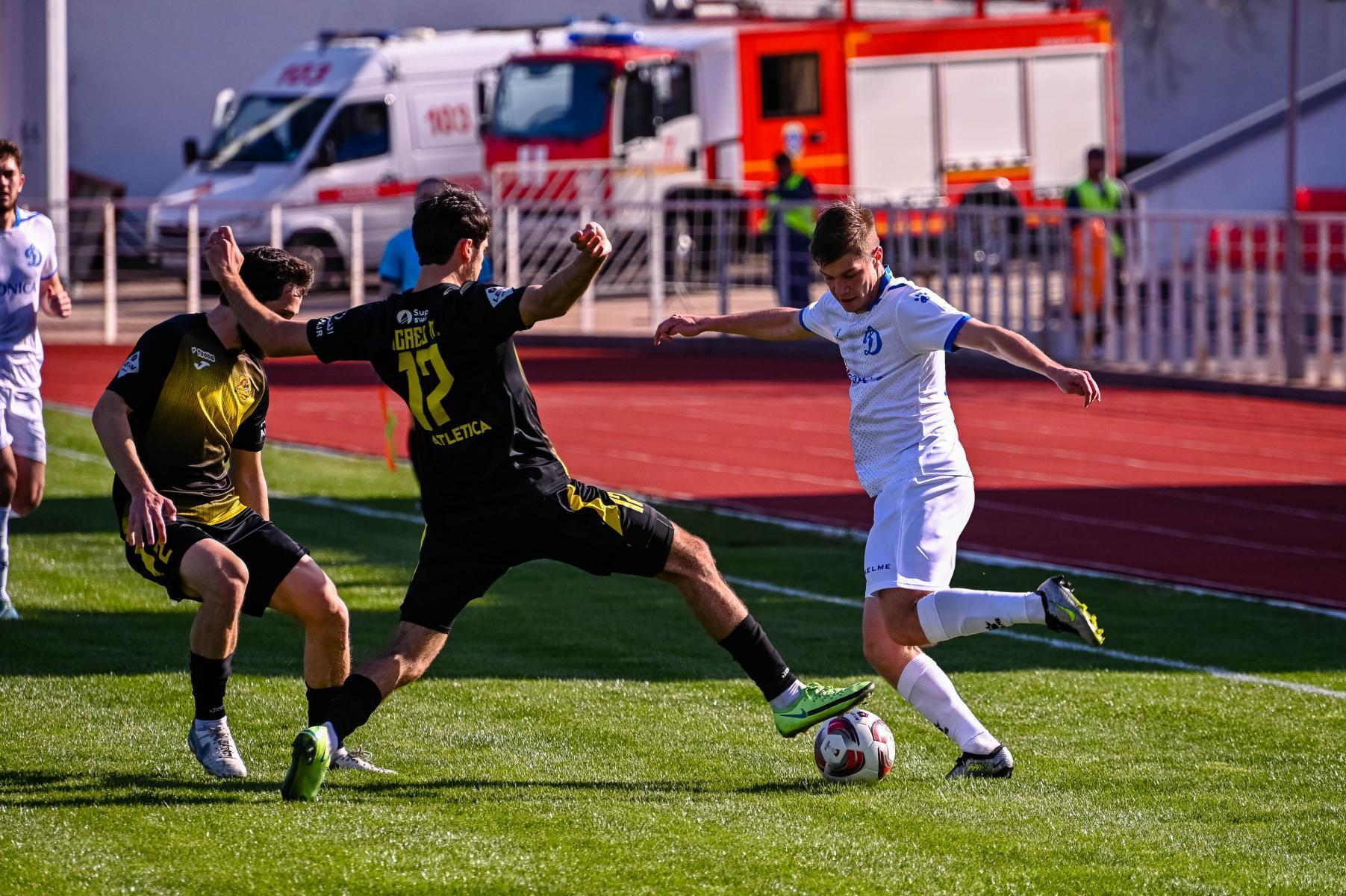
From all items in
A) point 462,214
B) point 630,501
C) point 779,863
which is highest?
point 462,214

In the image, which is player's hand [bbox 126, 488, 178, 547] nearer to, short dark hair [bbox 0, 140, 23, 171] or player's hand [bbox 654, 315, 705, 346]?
player's hand [bbox 654, 315, 705, 346]

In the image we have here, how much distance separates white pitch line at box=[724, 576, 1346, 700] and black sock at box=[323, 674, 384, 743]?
351 centimetres

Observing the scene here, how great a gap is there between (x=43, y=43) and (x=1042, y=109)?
595 inches

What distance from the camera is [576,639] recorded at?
26.7 ft

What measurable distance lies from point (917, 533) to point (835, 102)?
866 inches

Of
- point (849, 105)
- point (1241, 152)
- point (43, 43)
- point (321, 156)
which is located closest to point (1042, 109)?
point (849, 105)

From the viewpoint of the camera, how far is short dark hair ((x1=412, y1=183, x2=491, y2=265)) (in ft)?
17.8

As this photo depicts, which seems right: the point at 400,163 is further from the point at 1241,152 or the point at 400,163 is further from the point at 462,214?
the point at 462,214

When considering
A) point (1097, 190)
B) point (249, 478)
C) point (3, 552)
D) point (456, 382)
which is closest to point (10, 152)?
point (3, 552)

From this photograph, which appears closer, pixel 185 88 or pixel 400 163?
pixel 400 163

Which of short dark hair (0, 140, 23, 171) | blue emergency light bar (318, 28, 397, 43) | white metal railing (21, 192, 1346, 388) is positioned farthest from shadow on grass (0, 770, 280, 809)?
blue emergency light bar (318, 28, 397, 43)

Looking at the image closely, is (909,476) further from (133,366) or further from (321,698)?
(133,366)

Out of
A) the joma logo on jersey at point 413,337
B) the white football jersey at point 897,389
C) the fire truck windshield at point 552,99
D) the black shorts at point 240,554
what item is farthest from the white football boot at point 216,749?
the fire truck windshield at point 552,99

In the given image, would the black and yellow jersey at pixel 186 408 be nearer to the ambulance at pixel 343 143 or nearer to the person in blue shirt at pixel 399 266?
the person in blue shirt at pixel 399 266
